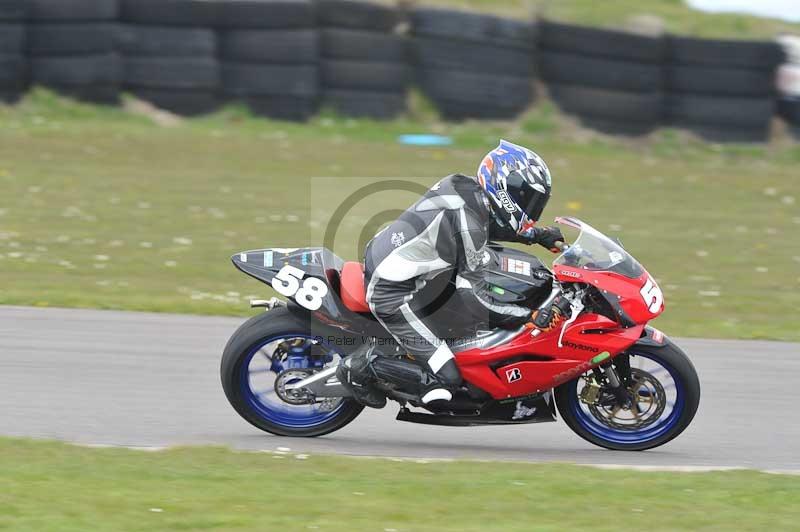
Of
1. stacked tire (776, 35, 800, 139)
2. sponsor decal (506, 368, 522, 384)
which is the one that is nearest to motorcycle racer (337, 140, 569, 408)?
sponsor decal (506, 368, 522, 384)

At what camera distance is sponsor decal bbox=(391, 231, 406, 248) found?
5.84m

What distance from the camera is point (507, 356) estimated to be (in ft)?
19.5

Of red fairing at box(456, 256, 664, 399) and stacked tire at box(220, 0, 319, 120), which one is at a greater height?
stacked tire at box(220, 0, 319, 120)

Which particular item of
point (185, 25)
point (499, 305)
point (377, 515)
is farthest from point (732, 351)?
point (185, 25)

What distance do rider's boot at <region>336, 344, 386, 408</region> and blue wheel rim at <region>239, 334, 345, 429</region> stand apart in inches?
8.3

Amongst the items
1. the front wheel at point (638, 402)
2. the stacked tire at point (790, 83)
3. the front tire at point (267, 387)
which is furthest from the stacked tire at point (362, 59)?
the front wheel at point (638, 402)

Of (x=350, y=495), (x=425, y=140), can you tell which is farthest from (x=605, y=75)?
(x=350, y=495)

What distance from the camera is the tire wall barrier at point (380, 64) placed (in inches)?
644

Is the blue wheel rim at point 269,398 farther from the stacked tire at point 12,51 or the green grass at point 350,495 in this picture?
the stacked tire at point 12,51

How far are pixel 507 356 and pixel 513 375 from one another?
111mm

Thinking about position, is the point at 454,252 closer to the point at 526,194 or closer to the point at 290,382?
the point at 526,194

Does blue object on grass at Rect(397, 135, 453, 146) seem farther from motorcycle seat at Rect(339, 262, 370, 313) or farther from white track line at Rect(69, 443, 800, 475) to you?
white track line at Rect(69, 443, 800, 475)

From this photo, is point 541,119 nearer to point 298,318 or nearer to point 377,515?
point 298,318

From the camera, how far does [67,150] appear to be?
1546 centimetres
